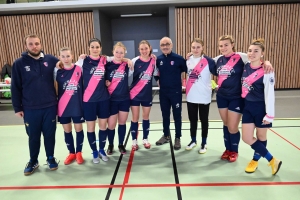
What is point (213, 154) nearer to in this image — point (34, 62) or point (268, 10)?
point (34, 62)

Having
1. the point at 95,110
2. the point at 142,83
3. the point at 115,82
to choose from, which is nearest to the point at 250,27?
the point at 142,83

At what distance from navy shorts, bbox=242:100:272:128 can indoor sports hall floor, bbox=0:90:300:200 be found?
663 millimetres

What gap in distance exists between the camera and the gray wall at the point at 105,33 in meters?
9.07

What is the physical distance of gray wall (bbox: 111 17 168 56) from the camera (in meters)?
10.6

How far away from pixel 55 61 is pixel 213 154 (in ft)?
8.45

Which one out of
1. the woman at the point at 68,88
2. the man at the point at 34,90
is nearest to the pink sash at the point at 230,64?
the woman at the point at 68,88

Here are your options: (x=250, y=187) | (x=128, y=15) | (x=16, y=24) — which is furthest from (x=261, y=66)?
(x=16, y=24)

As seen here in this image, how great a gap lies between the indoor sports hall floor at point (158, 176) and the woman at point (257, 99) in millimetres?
402

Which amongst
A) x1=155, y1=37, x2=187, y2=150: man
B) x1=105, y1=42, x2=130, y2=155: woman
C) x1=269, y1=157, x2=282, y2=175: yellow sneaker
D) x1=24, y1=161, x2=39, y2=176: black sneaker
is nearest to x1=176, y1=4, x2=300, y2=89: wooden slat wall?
x1=155, y1=37, x2=187, y2=150: man

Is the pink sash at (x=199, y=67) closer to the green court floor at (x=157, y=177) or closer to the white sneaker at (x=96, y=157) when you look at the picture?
the green court floor at (x=157, y=177)

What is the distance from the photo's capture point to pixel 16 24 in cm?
902

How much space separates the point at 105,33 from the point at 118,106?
7156 mm

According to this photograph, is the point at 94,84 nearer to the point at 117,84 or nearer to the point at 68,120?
the point at 117,84

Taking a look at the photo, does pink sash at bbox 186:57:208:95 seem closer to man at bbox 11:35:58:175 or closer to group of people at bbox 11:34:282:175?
group of people at bbox 11:34:282:175
